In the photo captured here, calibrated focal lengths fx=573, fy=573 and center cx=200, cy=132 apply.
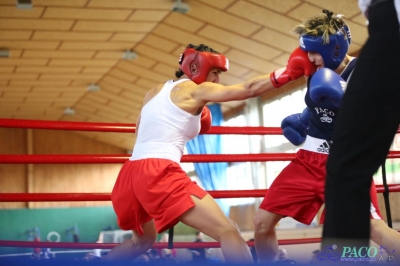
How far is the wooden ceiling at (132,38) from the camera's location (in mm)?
7141

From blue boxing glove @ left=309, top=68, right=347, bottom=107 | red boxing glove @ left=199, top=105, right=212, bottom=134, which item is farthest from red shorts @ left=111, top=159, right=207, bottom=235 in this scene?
blue boxing glove @ left=309, top=68, right=347, bottom=107

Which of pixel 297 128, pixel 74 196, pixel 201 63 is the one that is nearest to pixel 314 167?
pixel 297 128

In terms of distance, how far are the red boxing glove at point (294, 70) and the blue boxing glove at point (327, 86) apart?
0.14 meters

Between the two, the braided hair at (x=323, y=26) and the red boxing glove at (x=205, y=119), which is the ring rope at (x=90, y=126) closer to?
the red boxing glove at (x=205, y=119)

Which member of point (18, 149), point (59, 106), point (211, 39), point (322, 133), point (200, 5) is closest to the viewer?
point (322, 133)

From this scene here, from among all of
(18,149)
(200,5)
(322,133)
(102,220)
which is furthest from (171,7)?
(18,149)

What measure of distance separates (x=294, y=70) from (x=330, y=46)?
0.63 ft

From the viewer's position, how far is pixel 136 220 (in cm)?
229

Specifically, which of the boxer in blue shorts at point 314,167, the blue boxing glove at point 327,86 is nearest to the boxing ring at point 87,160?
the boxer in blue shorts at point 314,167

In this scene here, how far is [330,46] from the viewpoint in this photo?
2180mm

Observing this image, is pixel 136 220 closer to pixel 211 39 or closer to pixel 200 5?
pixel 200 5

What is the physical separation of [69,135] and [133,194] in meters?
13.7

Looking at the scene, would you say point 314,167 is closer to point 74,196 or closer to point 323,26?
point 323,26

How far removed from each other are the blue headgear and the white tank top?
0.52 m
